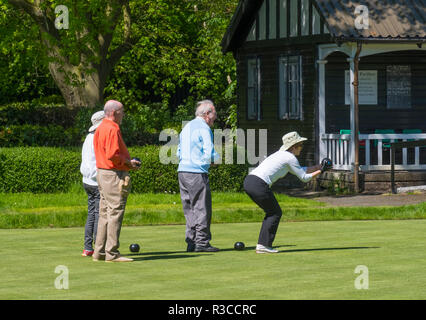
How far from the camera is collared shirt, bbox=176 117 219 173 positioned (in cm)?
1260

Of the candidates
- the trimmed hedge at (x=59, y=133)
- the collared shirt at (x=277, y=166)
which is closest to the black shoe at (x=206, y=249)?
the collared shirt at (x=277, y=166)

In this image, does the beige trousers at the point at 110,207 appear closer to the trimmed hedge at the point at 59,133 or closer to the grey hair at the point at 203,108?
the grey hair at the point at 203,108

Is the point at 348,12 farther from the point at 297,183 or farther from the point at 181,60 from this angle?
the point at 181,60

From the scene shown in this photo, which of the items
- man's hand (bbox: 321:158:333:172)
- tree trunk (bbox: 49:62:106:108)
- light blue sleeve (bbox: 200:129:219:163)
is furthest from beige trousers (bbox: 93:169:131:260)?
tree trunk (bbox: 49:62:106:108)

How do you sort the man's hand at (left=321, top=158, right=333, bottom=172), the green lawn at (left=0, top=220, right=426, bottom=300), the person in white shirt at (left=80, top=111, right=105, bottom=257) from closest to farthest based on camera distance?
the green lawn at (left=0, top=220, right=426, bottom=300)
the man's hand at (left=321, top=158, right=333, bottom=172)
the person in white shirt at (left=80, top=111, right=105, bottom=257)

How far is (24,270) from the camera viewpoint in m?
10.9

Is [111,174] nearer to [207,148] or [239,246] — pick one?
[207,148]

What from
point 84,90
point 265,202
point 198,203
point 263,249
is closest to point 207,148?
point 198,203

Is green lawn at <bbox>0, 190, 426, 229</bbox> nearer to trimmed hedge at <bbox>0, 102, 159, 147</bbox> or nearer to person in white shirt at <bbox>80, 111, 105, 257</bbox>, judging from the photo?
person in white shirt at <bbox>80, 111, 105, 257</bbox>

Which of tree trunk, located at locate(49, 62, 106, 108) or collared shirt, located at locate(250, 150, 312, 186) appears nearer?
collared shirt, located at locate(250, 150, 312, 186)

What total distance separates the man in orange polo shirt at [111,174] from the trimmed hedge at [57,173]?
10.2 metres

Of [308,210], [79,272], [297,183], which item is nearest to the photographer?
[79,272]
